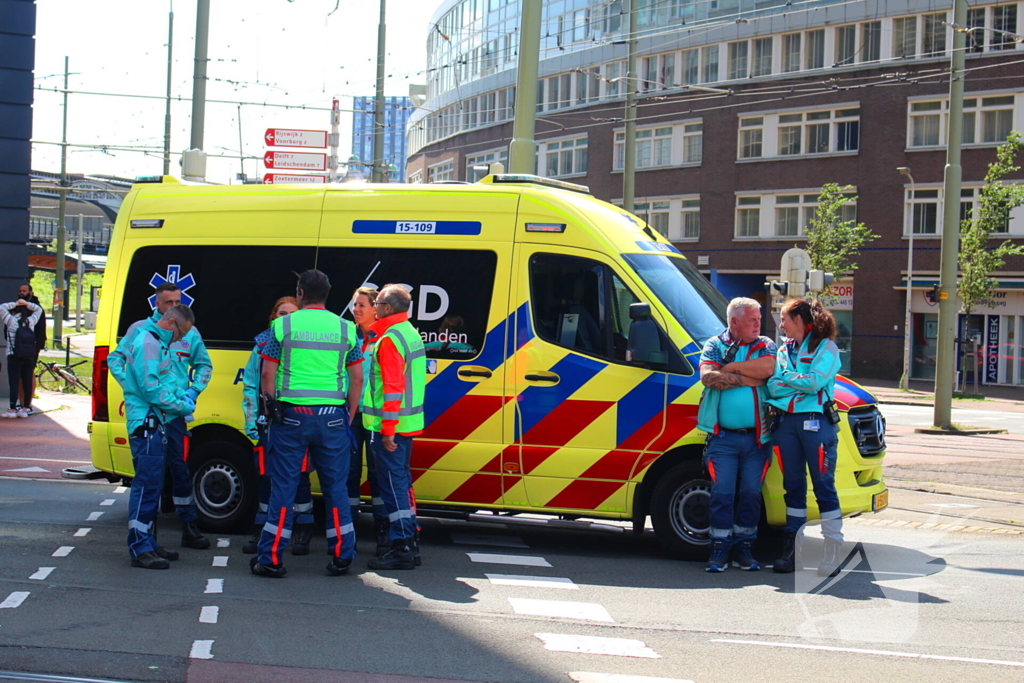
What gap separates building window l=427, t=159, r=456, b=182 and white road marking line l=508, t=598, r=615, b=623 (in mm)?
49706

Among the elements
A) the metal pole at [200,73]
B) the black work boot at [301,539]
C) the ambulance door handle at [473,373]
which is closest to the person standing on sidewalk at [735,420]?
the ambulance door handle at [473,373]

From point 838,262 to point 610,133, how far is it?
12.7 m

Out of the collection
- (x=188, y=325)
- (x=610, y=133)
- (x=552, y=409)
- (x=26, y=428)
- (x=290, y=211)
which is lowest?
(x=26, y=428)

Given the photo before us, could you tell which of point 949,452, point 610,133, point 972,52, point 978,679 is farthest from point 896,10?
point 978,679

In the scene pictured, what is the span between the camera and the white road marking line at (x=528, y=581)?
23.3 ft

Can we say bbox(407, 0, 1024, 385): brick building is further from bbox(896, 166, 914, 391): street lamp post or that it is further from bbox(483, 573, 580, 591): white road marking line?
bbox(483, 573, 580, 591): white road marking line

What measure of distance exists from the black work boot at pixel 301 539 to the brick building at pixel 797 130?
1084 inches

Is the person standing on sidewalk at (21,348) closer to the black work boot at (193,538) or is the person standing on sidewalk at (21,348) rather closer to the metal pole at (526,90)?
the metal pole at (526,90)

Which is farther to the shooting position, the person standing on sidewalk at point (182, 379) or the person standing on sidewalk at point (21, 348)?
the person standing on sidewalk at point (21, 348)

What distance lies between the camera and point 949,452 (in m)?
16.8

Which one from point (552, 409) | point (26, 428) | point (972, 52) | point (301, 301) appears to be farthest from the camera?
point (972, 52)

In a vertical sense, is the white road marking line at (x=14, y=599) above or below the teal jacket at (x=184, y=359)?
below

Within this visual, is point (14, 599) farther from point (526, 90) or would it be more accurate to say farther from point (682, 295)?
point (526, 90)

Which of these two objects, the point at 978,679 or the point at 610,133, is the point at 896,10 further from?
the point at 978,679
